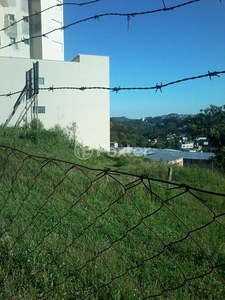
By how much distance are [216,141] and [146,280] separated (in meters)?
9.32

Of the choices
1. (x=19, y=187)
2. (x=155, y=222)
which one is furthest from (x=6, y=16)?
(x=155, y=222)

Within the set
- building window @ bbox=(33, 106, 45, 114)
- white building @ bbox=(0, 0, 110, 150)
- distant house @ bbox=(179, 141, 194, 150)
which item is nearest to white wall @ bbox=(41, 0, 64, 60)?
white building @ bbox=(0, 0, 110, 150)

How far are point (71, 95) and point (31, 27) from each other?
10.8 metres

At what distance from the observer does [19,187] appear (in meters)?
3.80

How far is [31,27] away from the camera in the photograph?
72.4 feet

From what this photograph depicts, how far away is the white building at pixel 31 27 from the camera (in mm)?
20984

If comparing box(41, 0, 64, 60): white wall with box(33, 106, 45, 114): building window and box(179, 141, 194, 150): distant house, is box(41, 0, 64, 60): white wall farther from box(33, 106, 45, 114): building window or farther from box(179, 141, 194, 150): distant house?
box(179, 141, 194, 150): distant house

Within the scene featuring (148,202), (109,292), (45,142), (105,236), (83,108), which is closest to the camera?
(109,292)

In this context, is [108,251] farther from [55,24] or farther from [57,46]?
[55,24]

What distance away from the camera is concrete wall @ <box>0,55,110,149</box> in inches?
549

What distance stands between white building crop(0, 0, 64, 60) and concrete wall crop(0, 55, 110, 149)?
7.45 meters

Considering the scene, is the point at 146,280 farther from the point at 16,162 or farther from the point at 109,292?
the point at 16,162

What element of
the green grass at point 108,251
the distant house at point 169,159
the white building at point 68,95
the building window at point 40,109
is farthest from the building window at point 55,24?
the green grass at point 108,251

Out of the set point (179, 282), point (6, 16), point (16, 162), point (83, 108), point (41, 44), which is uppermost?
point (6, 16)
